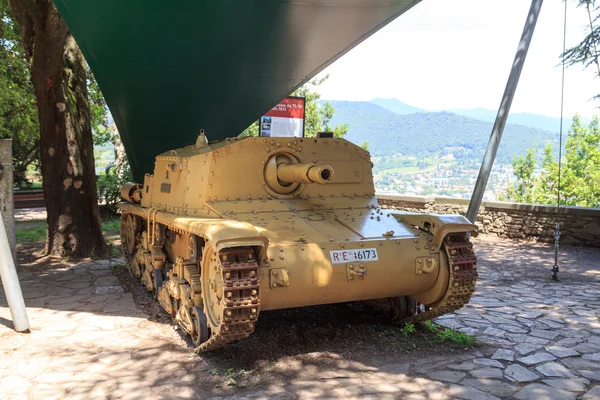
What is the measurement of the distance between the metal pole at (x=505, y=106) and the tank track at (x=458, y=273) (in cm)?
283

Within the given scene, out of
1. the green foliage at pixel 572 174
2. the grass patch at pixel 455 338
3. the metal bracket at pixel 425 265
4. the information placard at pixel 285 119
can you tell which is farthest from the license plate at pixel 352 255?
the green foliage at pixel 572 174

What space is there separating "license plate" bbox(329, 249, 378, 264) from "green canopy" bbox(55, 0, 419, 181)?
11.0ft

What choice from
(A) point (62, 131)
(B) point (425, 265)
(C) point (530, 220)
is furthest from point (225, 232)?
(C) point (530, 220)

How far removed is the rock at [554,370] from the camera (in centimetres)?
466

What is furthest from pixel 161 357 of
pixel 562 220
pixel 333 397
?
pixel 562 220

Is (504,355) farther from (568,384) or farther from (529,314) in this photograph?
(529,314)

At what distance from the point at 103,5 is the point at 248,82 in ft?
10.1

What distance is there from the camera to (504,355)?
5145 mm

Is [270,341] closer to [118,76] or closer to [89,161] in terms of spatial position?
[118,76]

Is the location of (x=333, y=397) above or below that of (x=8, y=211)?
below

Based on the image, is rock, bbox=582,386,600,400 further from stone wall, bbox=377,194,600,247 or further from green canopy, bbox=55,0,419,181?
stone wall, bbox=377,194,600,247

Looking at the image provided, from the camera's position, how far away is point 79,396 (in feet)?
13.9

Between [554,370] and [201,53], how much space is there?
5800 mm

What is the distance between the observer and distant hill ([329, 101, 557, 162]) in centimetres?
4559
